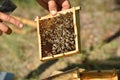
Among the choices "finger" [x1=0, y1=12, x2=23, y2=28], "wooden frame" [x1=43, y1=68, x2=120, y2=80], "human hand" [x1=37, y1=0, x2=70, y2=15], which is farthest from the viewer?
"wooden frame" [x1=43, y1=68, x2=120, y2=80]

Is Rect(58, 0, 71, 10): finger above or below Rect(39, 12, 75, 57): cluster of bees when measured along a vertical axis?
above

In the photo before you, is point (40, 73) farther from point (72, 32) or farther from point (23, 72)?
point (72, 32)

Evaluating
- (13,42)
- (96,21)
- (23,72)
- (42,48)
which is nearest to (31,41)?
(13,42)

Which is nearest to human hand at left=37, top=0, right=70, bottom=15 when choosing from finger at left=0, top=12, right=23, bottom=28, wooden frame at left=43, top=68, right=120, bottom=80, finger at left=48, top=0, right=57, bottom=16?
finger at left=48, top=0, right=57, bottom=16

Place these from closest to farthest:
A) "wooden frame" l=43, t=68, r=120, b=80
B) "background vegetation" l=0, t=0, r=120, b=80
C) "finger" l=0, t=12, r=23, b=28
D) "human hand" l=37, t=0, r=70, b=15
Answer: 1. "finger" l=0, t=12, r=23, b=28
2. "human hand" l=37, t=0, r=70, b=15
3. "wooden frame" l=43, t=68, r=120, b=80
4. "background vegetation" l=0, t=0, r=120, b=80

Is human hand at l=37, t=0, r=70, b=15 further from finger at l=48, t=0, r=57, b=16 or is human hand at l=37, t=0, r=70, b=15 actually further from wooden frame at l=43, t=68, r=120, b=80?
wooden frame at l=43, t=68, r=120, b=80

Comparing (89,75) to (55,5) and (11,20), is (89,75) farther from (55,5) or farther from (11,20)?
(11,20)

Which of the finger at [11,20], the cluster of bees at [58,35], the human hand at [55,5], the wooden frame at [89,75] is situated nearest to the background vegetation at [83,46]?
Answer: the wooden frame at [89,75]

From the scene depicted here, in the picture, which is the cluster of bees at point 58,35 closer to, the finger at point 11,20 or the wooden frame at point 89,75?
the finger at point 11,20
